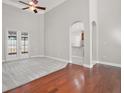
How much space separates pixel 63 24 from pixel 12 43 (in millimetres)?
3716

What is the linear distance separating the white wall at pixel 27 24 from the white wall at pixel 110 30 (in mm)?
4701

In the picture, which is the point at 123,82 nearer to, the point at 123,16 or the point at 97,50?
the point at 123,16

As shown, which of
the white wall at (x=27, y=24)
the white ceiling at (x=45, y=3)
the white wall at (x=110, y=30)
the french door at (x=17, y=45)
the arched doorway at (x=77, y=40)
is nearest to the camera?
the white wall at (x=110, y=30)

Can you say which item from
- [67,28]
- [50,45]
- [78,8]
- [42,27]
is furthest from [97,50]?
[42,27]

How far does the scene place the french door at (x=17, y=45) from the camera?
21.8ft

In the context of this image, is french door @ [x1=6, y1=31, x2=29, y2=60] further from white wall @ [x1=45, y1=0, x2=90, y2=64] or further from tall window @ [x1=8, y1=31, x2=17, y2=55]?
white wall @ [x1=45, y1=0, x2=90, y2=64]

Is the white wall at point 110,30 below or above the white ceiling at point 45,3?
below

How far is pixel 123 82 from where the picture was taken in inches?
30.6

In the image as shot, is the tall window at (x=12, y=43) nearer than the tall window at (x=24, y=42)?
Yes

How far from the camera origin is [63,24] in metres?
6.61

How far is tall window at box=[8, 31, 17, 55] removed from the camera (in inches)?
263

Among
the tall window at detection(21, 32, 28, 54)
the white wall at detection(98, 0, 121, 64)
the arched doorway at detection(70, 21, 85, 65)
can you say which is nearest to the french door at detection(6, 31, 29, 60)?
the tall window at detection(21, 32, 28, 54)

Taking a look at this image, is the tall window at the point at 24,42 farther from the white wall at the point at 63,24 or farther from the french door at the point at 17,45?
the white wall at the point at 63,24

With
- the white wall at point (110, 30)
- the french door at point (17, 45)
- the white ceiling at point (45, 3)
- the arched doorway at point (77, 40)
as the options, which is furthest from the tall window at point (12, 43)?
the white wall at point (110, 30)
